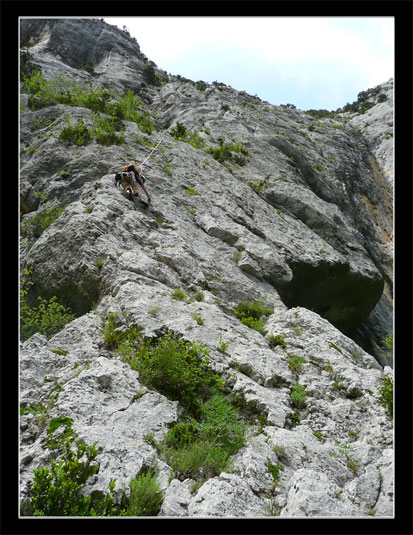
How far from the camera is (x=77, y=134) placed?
15.6m

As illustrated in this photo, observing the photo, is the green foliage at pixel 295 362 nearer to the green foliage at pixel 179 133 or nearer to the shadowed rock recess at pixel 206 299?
the shadowed rock recess at pixel 206 299

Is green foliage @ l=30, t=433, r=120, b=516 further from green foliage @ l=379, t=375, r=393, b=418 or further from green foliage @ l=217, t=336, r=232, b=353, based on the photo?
green foliage @ l=379, t=375, r=393, b=418

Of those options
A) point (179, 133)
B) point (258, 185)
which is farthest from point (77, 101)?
point (258, 185)

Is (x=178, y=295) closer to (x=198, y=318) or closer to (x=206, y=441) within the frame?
(x=198, y=318)

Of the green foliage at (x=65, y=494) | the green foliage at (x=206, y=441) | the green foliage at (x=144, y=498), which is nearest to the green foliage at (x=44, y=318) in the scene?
the green foliage at (x=206, y=441)

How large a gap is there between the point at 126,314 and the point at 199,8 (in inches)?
239

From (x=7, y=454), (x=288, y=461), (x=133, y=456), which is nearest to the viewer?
(x=7, y=454)

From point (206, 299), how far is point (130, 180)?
5.53 m

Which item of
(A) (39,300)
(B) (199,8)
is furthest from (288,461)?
(A) (39,300)

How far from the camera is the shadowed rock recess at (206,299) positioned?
468 centimetres

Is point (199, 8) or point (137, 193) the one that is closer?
point (199, 8)

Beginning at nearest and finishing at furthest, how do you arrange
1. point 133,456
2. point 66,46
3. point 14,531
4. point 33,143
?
1. point 14,531
2. point 133,456
3. point 33,143
4. point 66,46

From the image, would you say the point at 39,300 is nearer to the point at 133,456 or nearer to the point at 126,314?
the point at 126,314

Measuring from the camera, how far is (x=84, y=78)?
2719cm
